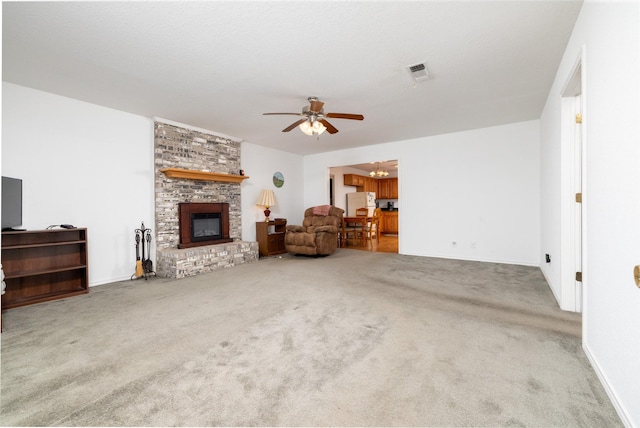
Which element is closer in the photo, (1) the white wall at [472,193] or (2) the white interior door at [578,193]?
(2) the white interior door at [578,193]

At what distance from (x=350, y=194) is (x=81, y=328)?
25.1 feet

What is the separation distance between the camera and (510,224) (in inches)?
197

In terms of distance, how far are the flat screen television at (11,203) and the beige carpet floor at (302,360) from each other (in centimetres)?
97

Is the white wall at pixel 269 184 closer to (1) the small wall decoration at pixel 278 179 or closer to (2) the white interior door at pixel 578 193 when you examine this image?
(1) the small wall decoration at pixel 278 179

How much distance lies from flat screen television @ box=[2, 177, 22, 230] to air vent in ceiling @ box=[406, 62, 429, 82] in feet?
14.7

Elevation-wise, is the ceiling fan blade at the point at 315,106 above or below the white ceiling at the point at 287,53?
below

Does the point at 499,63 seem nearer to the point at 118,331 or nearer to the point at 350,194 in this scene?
the point at 118,331

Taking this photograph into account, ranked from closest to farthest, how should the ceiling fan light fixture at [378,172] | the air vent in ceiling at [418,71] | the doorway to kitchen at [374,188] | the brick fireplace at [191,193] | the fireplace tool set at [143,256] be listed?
the air vent in ceiling at [418,71], the fireplace tool set at [143,256], the brick fireplace at [191,193], the doorway to kitchen at [374,188], the ceiling fan light fixture at [378,172]

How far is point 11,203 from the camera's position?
308 centimetres

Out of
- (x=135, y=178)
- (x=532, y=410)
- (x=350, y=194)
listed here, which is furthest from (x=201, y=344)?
(x=350, y=194)

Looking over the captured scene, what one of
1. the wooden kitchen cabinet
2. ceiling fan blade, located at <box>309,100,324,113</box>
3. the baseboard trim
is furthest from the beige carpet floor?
the wooden kitchen cabinet

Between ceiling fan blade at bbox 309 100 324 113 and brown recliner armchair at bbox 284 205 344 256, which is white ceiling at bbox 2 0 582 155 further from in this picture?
brown recliner armchair at bbox 284 205 344 256

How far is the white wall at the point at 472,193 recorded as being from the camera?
486 centimetres

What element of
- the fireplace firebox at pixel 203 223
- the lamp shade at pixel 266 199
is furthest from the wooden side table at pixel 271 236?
the fireplace firebox at pixel 203 223
